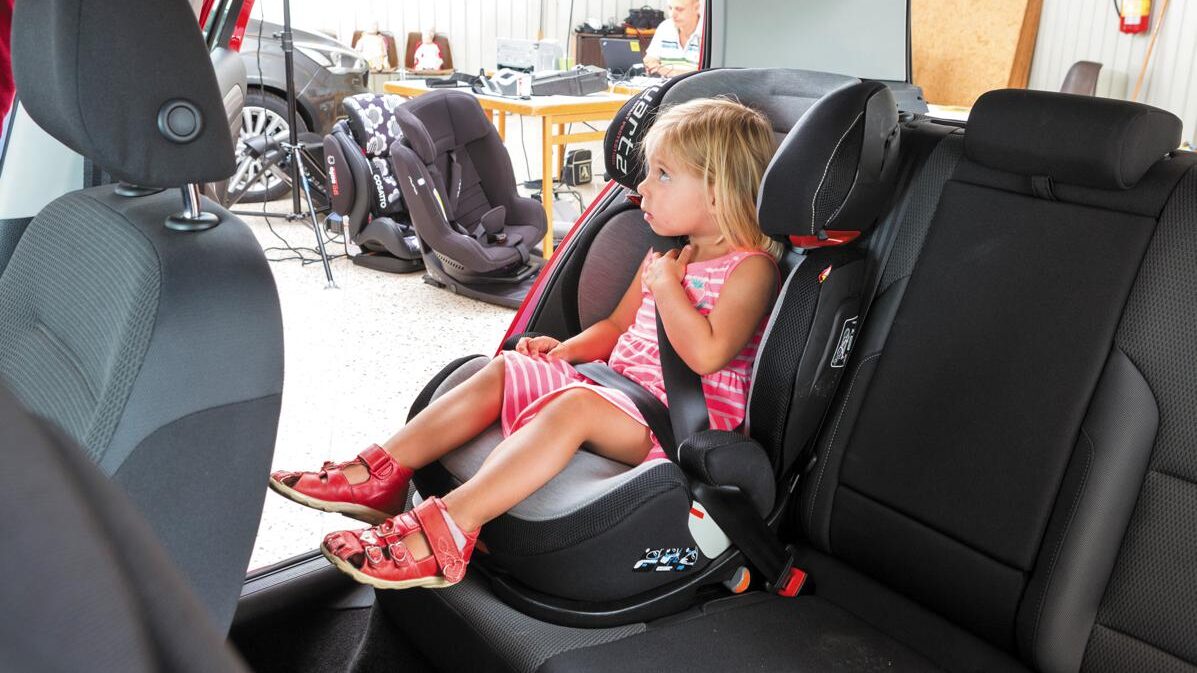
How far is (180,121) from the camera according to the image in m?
0.99

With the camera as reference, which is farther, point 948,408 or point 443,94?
point 443,94

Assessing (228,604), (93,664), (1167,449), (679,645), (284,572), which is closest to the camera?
(93,664)

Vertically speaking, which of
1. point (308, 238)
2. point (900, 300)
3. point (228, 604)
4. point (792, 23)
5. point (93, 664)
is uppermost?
point (792, 23)

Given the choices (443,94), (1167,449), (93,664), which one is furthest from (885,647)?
(443,94)

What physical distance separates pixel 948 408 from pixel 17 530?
4.62 ft

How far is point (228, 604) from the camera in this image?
1.02 m

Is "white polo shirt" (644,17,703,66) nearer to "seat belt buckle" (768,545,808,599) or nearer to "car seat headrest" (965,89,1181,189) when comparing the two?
"car seat headrest" (965,89,1181,189)

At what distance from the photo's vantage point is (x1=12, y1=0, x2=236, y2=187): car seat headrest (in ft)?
3.10

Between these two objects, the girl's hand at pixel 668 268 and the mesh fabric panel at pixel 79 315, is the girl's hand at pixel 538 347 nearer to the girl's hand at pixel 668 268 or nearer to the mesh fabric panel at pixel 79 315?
the girl's hand at pixel 668 268

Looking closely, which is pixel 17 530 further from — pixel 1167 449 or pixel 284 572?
pixel 284 572

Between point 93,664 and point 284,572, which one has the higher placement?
point 93,664

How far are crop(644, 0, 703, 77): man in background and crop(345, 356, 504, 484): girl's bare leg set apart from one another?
3578 mm

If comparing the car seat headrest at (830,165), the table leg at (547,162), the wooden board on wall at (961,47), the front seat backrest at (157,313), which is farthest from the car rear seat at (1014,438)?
the wooden board on wall at (961,47)

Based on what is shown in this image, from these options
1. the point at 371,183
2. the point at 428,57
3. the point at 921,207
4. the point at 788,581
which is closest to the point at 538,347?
the point at 788,581
